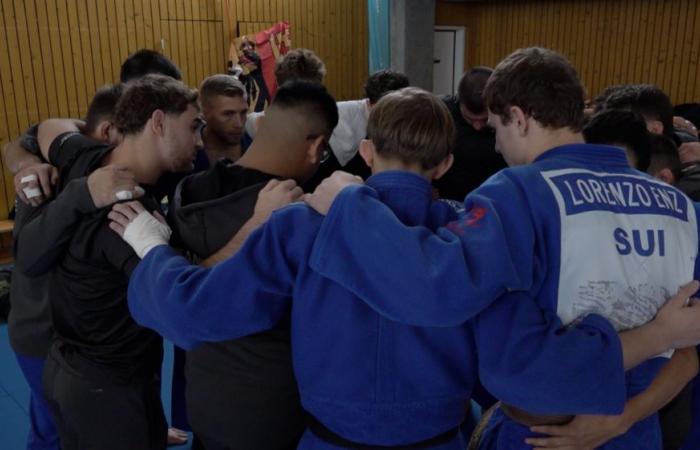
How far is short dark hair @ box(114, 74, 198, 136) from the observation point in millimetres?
2223

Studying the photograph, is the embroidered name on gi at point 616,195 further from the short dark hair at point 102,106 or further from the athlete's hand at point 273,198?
the short dark hair at point 102,106

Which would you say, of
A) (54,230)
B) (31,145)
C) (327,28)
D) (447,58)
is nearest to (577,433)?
(54,230)

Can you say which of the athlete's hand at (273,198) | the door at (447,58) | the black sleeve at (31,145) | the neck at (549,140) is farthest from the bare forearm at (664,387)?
the door at (447,58)

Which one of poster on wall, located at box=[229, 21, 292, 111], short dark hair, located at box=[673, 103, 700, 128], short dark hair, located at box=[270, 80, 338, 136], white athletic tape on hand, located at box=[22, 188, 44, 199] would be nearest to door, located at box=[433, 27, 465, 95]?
poster on wall, located at box=[229, 21, 292, 111]

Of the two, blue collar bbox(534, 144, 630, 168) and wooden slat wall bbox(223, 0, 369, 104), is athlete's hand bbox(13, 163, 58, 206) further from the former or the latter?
wooden slat wall bbox(223, 0, 369, 104)

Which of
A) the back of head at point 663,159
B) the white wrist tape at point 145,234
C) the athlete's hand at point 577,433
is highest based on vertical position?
the back of head at point 663,159

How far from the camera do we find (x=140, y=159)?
2.25 m

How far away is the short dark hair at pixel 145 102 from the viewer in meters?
2.22

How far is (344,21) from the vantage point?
11.0 metres

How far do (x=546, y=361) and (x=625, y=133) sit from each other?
3.97ft

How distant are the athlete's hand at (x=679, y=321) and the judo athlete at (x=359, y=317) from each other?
221 millimetres

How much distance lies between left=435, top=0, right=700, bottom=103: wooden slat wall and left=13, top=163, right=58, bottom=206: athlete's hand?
35.0 ft

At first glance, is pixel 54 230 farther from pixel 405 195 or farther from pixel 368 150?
pixel 405 195

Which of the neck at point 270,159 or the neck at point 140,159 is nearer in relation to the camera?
Result: the neck at point 270,159
